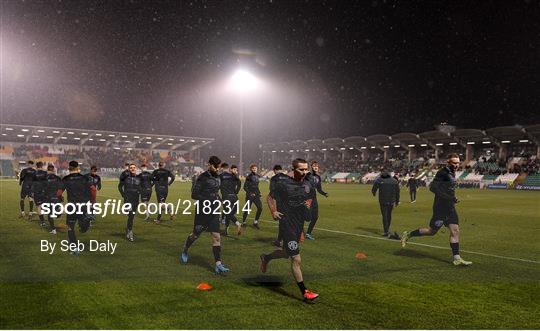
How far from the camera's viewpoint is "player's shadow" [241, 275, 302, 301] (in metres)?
7.31

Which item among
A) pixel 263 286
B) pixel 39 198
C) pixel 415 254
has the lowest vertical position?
pixel 415 254

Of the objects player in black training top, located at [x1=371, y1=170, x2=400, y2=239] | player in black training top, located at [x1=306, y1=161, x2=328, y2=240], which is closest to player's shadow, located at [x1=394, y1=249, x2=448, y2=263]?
player in black training top, located at [x1=371, y1=170, x2=400, y2=239]

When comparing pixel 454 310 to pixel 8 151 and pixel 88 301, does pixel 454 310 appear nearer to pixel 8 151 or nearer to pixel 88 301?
pixel 88 301

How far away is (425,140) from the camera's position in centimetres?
5953

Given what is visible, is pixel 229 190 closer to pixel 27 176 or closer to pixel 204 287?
pixel 204 287

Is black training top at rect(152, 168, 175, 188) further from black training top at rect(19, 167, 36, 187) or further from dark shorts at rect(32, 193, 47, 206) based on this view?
black training top at rect(19, 167, 36, 187)

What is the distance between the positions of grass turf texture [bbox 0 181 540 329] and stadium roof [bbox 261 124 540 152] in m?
43.7

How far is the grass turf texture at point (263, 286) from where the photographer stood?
5.91 m

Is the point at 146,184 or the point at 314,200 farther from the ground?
the point at 146,184

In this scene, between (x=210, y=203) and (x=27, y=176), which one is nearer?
(x=210, y=203)

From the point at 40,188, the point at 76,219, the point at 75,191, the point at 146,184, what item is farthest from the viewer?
the point at 146,184

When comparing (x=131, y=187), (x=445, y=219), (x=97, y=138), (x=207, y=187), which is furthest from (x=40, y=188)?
(x=97, y=138)

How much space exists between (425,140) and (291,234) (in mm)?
56530

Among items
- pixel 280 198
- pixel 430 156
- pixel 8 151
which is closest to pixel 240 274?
pixel 280 198
